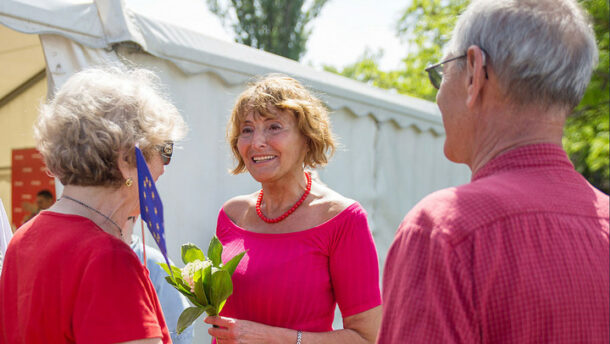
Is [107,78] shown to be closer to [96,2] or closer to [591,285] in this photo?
[591,285]

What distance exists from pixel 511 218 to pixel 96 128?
1.05 metres

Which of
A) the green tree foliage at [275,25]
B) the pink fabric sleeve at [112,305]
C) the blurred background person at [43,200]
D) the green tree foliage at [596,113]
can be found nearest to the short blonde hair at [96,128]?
the pink fabric sleeve at [112,305]

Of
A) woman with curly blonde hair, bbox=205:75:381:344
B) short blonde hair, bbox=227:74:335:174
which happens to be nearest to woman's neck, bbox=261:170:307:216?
woman with curly blonde hair, bbox=205:75:381:344

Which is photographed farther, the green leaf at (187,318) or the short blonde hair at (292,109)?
the short blonde hair at (292,109)

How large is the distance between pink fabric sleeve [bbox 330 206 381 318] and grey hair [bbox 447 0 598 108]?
1.11 m

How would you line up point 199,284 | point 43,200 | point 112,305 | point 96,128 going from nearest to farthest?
point 112,305
point 96,128
point 199,284
point 43,200

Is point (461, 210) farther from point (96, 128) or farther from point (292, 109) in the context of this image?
point (292, 109)

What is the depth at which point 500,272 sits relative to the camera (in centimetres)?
88

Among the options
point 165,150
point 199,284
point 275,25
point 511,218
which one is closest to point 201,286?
point 199,284

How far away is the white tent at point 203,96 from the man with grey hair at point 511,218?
2333mm

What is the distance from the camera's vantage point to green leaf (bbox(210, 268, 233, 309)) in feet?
5.84

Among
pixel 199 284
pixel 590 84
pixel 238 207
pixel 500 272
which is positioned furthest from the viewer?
pixel 590 84

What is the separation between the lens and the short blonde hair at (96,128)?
4.49 ft

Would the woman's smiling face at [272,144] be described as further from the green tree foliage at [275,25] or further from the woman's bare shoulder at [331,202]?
the green tree foliage at [275,25]
